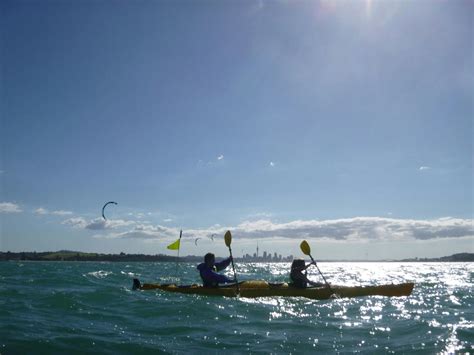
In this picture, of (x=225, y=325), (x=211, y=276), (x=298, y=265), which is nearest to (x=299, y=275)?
(x=298, y=265)

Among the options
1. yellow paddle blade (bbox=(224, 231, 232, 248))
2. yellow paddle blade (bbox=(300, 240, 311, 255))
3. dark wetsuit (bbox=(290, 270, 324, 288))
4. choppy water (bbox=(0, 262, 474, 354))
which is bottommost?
choppy water (bbox=(0, 262, 474, 354))

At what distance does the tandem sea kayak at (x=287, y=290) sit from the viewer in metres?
16.1

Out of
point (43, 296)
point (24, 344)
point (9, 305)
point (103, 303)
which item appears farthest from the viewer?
point (43, 296)

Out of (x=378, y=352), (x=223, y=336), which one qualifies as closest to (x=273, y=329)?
(x=223, y=336)

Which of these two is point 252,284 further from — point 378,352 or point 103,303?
point 378,352

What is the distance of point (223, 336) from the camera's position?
9.10 m

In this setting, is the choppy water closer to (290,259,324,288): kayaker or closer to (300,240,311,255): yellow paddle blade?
(290,259,324,288): kayaker

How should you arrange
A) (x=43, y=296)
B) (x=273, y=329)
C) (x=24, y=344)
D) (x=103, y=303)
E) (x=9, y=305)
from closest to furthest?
(x=24, y=344)
(x=273, y=329)
(x=9, y=305)
(x=103, y=303)
(x=43, y=296)

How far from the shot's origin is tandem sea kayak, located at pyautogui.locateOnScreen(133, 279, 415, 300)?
1614 cm

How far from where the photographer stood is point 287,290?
642 inches

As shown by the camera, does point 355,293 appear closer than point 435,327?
No

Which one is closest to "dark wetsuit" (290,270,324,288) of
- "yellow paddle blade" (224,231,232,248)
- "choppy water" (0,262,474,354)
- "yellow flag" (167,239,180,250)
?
"choppy water" (0,262,474,354)

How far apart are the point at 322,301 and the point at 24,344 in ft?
35.7

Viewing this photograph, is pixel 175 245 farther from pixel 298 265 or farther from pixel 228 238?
pixel 298 265
